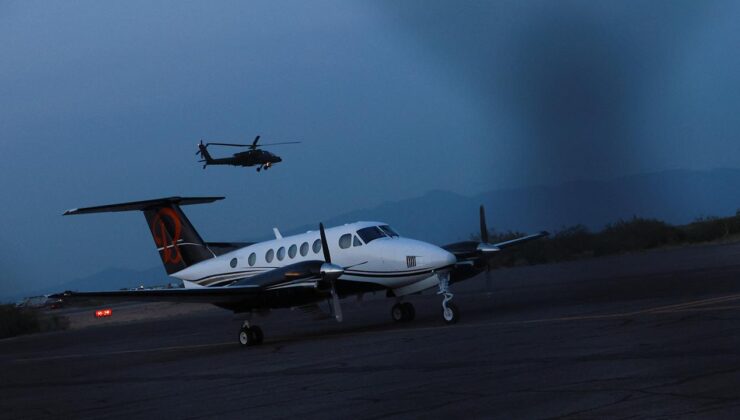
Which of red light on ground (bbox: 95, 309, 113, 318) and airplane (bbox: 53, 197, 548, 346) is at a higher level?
red light on ground (bbox: 95, 309, 113, 318)

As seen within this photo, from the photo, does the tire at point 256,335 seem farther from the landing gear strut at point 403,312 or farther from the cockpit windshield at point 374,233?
the landing gear strut at point 403,312

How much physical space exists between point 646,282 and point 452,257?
8.57 m

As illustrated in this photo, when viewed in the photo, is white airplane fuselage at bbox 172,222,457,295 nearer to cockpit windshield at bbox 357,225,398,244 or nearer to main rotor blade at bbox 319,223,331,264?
cockpit windshield at bbox 357,225,398,244

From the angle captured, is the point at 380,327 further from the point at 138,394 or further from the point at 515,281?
the point at 515,281

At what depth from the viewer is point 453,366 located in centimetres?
1404

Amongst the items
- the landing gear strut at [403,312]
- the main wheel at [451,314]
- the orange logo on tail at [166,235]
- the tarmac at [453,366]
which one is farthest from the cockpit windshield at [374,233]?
the orange logo on tail at [166,235]

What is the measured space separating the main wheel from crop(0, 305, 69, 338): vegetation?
3090 cm

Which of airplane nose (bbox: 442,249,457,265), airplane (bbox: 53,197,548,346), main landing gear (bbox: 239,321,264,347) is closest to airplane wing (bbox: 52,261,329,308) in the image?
airplane (bbox: 53,197,548,346)

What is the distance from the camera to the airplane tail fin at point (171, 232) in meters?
28.0

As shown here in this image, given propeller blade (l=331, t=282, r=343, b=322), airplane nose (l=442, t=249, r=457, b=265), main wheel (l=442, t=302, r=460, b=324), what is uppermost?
airplane nose (l=442, t=249, r=457, b=265)

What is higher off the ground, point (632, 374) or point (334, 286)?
point (334, 286)

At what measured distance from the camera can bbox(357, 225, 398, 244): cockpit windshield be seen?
2417 cm

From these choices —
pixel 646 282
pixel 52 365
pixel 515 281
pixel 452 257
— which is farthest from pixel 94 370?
pixel 515 281

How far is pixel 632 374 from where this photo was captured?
1130cm
